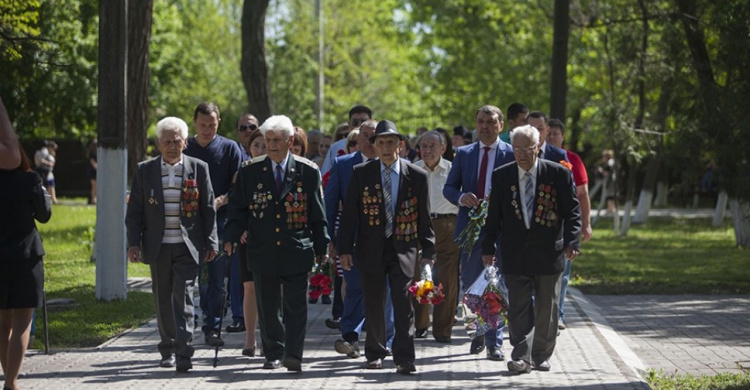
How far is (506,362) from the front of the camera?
10672 millimetres

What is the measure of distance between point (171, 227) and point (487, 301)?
2583 mm

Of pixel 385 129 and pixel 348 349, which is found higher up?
pixel 385 129

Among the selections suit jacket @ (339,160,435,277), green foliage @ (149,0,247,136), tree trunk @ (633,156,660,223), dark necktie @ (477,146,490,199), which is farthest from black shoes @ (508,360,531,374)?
green foliage @ (149,0,247,136)

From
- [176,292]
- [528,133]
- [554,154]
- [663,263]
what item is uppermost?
[528,133]

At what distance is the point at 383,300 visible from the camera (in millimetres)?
10180

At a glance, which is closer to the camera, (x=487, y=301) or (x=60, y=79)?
(x=487, y=301)

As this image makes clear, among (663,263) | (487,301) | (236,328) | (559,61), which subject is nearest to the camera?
(487,301)

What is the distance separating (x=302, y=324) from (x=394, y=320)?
2.39 ft

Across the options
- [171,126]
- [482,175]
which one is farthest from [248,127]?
[171,126]

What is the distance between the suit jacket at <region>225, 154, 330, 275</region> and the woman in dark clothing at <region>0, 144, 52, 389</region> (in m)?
1.76

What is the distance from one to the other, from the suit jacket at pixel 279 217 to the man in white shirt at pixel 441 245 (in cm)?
197

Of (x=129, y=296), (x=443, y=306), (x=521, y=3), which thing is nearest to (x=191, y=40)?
(x=521, y=3)

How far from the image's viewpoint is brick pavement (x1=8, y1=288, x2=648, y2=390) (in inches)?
367

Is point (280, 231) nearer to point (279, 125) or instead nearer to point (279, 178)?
point (279, 178)
